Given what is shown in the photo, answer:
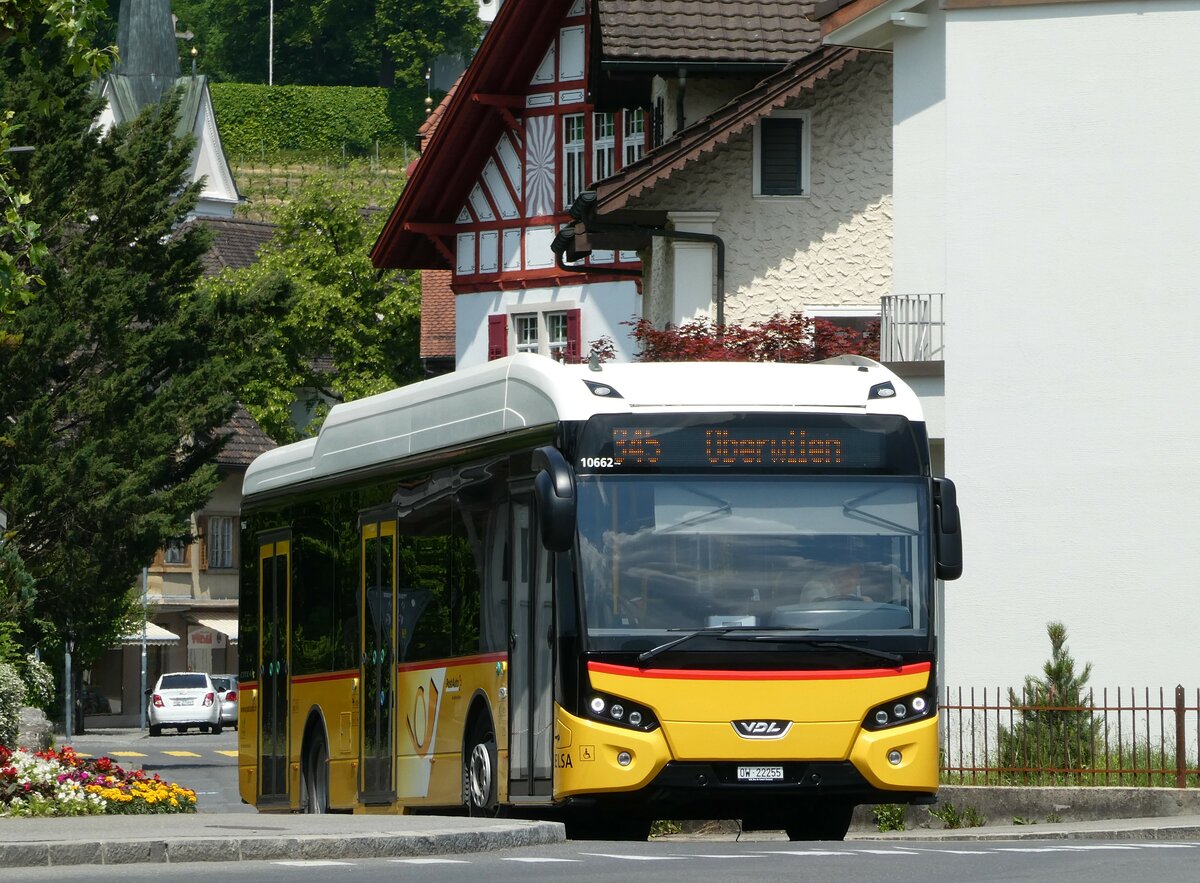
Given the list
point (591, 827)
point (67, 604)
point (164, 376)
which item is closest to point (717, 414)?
point (591, 827)

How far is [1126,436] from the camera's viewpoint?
2789 cm

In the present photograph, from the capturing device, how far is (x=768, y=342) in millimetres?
30281

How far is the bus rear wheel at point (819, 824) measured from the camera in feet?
58.5

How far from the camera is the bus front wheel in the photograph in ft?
58.4

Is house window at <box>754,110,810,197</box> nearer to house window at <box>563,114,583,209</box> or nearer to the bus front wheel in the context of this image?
house window at <box>563,114,583,209</box>

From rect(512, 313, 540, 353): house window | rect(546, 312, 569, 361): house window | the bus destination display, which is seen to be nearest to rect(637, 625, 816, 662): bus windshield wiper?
the bus destination display

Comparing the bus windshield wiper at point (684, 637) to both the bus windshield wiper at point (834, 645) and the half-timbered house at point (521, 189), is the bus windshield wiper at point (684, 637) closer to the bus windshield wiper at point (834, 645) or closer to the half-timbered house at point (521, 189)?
the bus windshield wiper at point (834, 645)

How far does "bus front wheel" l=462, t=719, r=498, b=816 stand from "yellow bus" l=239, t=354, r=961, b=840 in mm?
20

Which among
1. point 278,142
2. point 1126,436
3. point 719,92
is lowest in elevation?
point 1126,436

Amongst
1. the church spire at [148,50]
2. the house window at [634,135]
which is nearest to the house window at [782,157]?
the house window at [634,135]

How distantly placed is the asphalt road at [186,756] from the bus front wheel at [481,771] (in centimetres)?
1733

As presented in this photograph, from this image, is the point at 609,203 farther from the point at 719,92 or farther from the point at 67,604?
A: the point at 67,604

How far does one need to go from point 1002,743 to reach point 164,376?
2612 cm

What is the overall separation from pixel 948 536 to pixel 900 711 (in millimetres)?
1115
